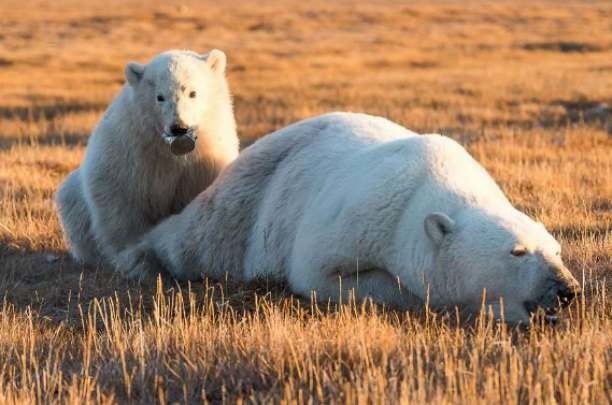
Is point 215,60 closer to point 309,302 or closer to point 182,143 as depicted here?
point 182,143

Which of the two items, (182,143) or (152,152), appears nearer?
(182,143)

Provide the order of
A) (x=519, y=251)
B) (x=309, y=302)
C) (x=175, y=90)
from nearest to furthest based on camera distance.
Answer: (x=519, y=251), (x=309, y=302), (x=175, y=90)

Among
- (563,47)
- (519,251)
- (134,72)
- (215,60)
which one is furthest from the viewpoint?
(563,47)

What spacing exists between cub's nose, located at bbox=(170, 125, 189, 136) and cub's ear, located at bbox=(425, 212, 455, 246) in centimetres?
272

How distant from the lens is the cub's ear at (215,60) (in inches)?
328

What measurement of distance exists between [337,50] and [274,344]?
35083mm

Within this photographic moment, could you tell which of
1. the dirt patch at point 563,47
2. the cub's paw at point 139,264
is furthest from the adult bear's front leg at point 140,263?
the dirt patch at point 563,47

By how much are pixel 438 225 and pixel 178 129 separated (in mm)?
2780

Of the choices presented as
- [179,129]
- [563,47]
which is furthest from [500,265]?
[563,47]

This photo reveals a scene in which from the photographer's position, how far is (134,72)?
812 cm

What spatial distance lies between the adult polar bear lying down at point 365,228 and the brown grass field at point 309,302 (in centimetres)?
19

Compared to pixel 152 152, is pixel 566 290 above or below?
below

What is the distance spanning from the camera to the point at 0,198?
10.5 meters

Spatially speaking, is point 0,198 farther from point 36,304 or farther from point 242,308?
point 242,308
